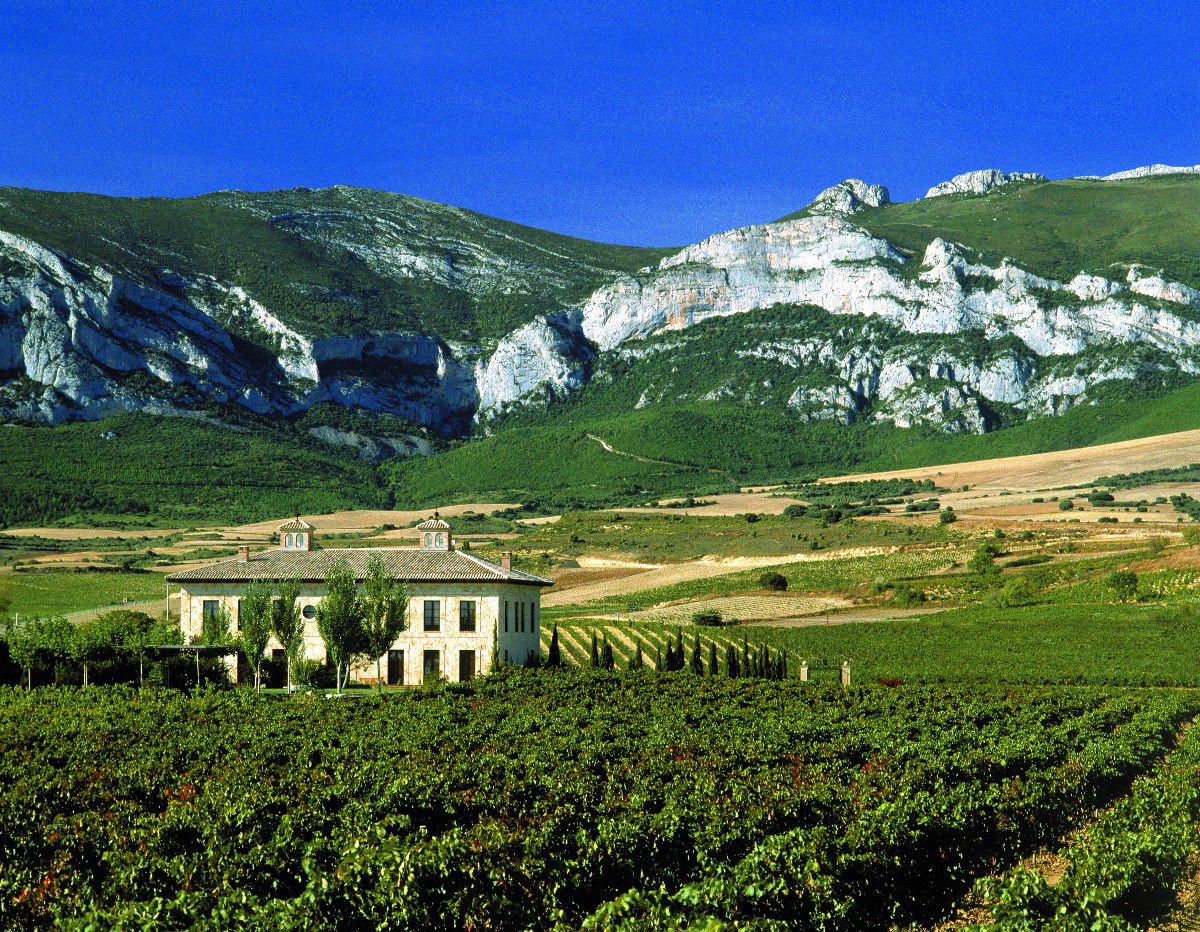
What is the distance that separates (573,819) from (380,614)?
35217mm

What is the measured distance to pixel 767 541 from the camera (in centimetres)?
12269

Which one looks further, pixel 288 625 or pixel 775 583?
pixel 775 583

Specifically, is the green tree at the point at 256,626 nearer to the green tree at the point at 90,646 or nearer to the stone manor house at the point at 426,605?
the stone manor house at the point at 426,605

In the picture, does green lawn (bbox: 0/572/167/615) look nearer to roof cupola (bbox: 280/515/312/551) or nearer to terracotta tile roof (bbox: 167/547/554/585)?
roof cupola (bbox: 280/515/312/551)

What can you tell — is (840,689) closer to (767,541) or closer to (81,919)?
(81,919)

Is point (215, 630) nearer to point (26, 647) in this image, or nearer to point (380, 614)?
point (26, 647)

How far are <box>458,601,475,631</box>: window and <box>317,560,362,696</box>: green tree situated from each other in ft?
26.4

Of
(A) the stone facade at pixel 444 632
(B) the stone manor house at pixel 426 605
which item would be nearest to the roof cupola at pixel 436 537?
(B) the stone manor house at pixel 426 605

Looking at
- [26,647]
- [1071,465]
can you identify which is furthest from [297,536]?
[1071,465]

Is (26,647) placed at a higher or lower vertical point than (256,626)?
lower

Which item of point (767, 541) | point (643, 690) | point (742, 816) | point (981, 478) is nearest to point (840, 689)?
point (643, 690)

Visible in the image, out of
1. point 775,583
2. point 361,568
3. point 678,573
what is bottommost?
point 678,573

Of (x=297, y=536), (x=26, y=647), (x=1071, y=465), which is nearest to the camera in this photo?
(x=26, y=647)

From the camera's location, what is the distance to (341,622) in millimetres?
51969
